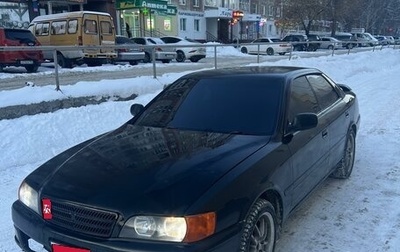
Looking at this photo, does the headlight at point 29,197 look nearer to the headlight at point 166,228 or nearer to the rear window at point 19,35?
the headlight at point 166,228

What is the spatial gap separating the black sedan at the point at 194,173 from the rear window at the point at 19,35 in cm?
1185

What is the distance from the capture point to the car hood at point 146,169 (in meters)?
2.39

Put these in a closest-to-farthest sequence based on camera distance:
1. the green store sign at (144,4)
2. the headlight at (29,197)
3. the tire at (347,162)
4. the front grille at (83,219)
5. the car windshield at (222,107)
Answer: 1. the front grille at (83,219)
2. the headlight at (29,197)
3. the car windshield at (222,107)
4. the tire at (347,162)
5. the green store sign at (144,4)

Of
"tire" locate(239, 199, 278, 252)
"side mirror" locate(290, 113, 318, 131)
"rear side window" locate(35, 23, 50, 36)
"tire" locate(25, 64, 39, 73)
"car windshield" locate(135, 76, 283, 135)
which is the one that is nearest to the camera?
"tire" locate(239, 199, 278, 252)

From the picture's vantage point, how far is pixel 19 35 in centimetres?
1427

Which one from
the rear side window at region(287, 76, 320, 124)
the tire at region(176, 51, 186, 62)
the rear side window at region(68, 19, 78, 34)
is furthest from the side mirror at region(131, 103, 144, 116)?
the tire at region(176, 51, 186, 62)

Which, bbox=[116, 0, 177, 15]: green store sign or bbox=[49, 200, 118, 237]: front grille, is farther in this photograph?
bbox=[116, 0, 177, 15]: green store sign

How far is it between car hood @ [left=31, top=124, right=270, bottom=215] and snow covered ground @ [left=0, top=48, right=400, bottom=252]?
0.97m

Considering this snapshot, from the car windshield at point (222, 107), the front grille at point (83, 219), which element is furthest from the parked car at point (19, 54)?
the front grille at point (83, 219)

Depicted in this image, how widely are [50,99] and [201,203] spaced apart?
18.7ft

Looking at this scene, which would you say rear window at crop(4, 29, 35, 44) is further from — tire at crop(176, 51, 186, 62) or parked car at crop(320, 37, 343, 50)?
parked car at crop(320, 37, 343, 50)

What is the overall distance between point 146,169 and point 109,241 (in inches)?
21.7

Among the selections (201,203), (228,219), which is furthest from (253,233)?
(201,203)

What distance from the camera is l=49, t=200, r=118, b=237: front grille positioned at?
7.73ft
